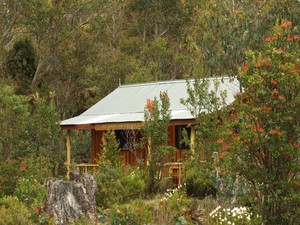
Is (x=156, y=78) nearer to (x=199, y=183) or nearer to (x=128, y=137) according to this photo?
(x=128, y=137)

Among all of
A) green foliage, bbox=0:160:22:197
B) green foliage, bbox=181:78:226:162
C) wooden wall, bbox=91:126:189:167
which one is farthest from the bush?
wooden wall, bbox=91:126:189:167

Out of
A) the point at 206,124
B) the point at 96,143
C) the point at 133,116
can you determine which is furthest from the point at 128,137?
the point at 206,124

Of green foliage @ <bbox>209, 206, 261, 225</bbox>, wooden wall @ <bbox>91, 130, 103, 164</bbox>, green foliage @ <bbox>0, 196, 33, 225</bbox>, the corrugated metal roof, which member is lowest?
green foliage @ <bbox>209, 206, 261, 225</bbox>

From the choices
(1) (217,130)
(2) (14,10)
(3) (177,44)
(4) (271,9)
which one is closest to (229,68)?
(4) (271,9)

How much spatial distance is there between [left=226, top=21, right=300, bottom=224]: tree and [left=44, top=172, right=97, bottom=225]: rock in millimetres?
2670

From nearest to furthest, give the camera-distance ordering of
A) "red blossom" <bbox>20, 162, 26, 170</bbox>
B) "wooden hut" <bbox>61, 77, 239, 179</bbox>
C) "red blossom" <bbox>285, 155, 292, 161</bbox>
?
1. "red blossom" <bbox>285, 155, 292, 161</bbox>
2. "red blossom" <bbox>20, 162, 26, 170</bbox>
3. "wooden hut" <bbox>61, 77, 239, 179</bbox>

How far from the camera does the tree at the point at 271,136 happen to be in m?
13.5

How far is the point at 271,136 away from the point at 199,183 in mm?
8889

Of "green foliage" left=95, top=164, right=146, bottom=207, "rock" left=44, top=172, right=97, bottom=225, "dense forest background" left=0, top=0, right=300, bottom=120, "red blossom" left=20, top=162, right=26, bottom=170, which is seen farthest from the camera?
"dense forest background" left=0, top=0, right=300, bottom=120

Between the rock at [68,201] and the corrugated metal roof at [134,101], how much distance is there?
1341cm

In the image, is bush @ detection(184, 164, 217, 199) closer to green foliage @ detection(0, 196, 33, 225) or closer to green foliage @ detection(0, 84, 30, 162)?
green foliage @ detection(0, 84, 30, 162)

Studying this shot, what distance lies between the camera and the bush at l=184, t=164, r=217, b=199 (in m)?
21.9

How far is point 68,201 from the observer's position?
46.5 feet

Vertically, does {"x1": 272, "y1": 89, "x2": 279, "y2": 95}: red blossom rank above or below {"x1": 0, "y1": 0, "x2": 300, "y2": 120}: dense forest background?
below
